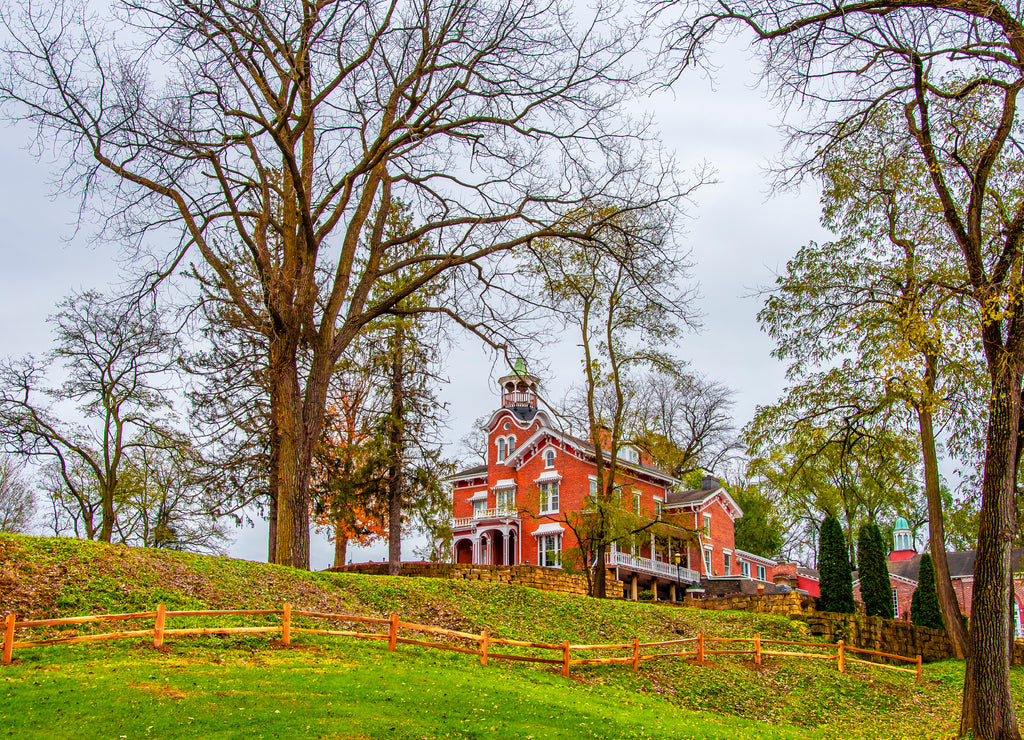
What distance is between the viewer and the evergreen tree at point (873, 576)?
97.6ft

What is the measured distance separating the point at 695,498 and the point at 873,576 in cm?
1155

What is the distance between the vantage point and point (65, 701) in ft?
29.9

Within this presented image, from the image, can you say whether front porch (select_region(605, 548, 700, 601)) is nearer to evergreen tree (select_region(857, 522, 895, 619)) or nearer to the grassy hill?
evergreen tree (select_region(857, 522, 895, 619))

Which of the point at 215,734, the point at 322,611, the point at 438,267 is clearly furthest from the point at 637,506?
the point at 215,734

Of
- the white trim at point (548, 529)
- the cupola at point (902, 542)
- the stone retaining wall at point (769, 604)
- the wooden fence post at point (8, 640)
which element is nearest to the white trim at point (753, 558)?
the cupola at point (902, 542)

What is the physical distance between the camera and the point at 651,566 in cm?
3722

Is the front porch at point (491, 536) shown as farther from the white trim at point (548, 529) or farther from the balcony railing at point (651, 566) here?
the balcony railing at point (651, 566)

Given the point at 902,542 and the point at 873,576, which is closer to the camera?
the point at 873,576

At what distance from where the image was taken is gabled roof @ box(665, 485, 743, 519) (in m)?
40.7

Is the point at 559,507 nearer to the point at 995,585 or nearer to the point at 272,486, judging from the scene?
the point at 272,486

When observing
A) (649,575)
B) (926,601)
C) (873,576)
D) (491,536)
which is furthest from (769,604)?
(491,536)

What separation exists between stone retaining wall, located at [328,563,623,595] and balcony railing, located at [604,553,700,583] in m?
8.37

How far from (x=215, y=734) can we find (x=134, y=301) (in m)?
12.6

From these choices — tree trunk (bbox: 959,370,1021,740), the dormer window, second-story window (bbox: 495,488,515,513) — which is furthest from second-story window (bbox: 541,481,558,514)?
tree trunk (bbox: 959,370,1021,740)
